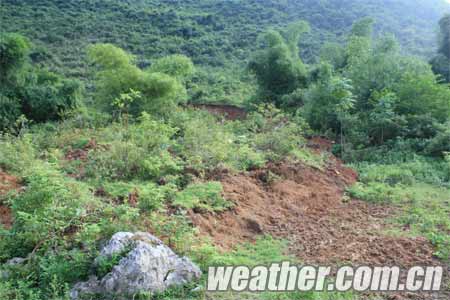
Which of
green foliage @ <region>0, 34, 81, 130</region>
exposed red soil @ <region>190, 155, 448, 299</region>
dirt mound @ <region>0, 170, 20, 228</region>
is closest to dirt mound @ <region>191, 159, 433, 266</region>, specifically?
exposed red soil @ <region>190, 155, 448, 299</region>

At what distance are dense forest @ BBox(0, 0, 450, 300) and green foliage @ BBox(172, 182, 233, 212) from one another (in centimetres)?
2

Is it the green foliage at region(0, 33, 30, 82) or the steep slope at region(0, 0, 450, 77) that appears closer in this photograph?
the green foliage at region(0, 33, 30, 82)

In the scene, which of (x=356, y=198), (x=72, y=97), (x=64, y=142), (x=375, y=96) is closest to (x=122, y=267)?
(x=356, y=198)

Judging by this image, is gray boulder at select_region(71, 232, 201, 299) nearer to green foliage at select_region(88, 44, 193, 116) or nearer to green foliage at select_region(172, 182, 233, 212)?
green foliage at select_region(172, 182, 233, 212)

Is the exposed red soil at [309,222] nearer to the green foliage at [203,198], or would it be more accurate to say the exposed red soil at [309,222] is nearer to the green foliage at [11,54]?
the green foliage at [203,198]

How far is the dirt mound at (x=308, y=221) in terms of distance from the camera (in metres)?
4.55

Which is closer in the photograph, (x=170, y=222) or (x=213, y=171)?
(x=170, y=222)

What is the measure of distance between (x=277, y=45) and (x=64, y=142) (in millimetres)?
10659

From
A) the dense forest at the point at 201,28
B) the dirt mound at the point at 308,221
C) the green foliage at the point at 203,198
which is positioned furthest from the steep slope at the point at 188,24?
the green foliage at the point at 203,198

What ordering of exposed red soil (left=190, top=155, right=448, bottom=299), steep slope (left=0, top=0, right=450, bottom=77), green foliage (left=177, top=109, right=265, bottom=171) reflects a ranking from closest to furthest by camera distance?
1. exposed red soil (left=190, top=155, right=448, bottom=299)
2. green foliage (left=177, top=109, right=265, bottom=171)
3. steep slope (left=0, top=0, right=450, bottom=77)

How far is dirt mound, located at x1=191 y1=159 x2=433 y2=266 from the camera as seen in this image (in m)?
4.55

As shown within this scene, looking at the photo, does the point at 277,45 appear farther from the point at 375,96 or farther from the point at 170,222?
the point at 170,222

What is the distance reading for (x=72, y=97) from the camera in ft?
53.8

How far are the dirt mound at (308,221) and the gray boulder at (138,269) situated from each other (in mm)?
895
